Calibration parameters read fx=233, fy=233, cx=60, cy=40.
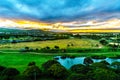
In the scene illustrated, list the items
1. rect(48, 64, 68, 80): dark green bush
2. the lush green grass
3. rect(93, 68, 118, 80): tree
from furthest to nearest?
the lush green grass
rect(48, 64, 68, 80): dark green bush
rect(93, 68, 118, 80): tree

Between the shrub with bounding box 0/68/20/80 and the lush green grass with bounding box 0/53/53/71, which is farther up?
the shrub with bounding box 0/68/20/80

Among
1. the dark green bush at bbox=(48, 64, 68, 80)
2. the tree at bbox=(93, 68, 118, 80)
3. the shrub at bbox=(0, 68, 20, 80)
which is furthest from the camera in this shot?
the dark green bush at bbox=(48, 64, 68, 80)

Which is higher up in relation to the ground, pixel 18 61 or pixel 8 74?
pixel 8 74

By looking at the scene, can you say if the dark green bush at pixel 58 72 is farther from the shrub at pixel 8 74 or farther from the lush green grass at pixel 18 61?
the lush green grass at pixel 18 61

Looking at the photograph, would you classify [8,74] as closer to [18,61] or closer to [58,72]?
[58,72]

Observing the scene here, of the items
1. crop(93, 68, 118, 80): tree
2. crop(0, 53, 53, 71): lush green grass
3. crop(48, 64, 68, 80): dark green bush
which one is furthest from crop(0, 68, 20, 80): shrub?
crop(93, 68, 118, 80): tree

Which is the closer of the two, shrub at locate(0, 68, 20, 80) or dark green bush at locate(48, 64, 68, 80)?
shrub at locate(0, 68, 20, 80)

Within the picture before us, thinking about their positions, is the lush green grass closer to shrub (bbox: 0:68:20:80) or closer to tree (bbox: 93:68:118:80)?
shrub (bbox: 0:68:20:80)

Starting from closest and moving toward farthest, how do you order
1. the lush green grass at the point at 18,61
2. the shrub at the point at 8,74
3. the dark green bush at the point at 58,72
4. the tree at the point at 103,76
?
the tree at the point at 103,76 < the shrub at the point at 8,74 < the dark green bush at the point at 58,72 < the lush green grass at the point at 18,61

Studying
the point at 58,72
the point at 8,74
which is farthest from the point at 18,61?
the point at 58,72

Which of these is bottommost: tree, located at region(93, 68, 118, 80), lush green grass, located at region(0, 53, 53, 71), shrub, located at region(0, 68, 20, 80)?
lush green grass, located at region(0, 53, 53, 71)

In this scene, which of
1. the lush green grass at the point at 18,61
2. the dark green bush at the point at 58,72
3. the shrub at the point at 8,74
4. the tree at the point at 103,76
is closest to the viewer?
the tree at the point at 103,76

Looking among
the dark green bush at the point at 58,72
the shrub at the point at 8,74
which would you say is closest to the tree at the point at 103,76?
the dark green bush at the point at 58,72
